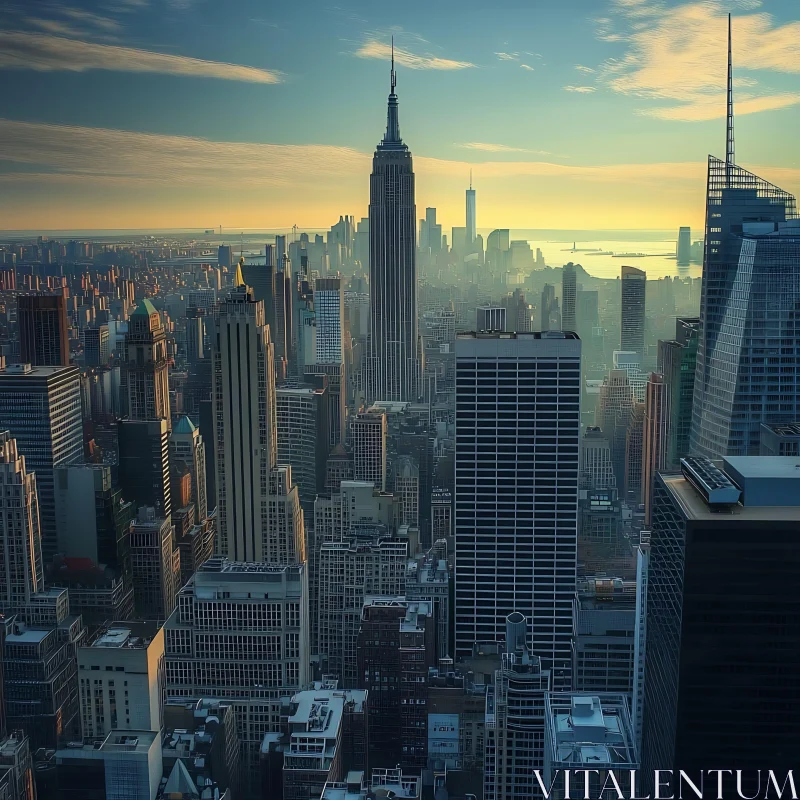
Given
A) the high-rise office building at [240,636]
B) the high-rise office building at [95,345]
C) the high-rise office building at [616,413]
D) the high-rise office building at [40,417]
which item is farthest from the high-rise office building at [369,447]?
the high-rise office building at [40,417]

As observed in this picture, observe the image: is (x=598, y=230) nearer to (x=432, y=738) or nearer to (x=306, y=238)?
(x=306, y=238)

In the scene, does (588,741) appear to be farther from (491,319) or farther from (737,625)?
(491,319)

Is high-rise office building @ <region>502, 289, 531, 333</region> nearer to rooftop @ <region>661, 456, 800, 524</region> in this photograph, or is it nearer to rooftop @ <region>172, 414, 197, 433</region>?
rooftop @ <region>172, 414, 197, 433</region>

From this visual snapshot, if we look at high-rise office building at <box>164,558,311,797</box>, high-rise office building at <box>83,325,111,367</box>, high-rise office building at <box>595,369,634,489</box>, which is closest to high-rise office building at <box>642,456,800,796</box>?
high-rise office building at <box>164,558,311,797</box>

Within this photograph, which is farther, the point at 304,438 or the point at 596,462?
the point at 304,438

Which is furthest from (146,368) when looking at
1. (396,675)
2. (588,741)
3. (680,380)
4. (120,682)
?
(588,741)

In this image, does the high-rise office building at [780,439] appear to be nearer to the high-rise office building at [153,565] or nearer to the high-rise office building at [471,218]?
the high-rise office building at [471,218]
